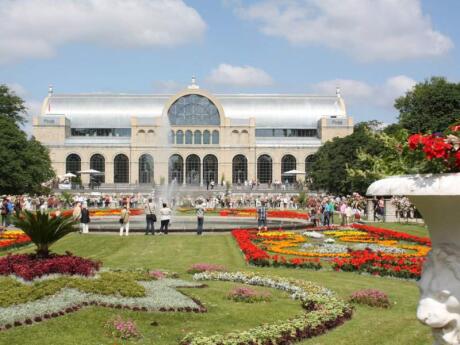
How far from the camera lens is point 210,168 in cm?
8750

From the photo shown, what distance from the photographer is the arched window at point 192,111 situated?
8588 cm

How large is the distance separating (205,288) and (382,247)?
32.0 ft

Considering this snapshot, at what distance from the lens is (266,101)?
310 feet

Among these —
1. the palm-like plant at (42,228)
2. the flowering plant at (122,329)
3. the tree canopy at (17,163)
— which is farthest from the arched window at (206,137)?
the flowering plant at (122,329)

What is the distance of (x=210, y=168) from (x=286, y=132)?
12.7 meters

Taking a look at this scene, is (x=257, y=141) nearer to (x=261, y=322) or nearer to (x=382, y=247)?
(x=382, y=247)

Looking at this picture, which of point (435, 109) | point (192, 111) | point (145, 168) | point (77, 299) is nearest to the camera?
point (77, 299)

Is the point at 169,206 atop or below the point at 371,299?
atop

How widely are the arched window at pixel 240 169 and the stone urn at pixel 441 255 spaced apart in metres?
82.7

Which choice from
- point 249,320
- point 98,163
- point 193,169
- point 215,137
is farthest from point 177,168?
point 249,320

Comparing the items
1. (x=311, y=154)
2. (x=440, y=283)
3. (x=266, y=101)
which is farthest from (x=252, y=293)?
(x=266, y=101)

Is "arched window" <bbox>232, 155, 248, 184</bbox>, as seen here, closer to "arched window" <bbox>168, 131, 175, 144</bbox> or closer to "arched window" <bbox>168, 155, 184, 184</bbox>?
"arched window" <bbox>168, 155, 184, 184</bbox>

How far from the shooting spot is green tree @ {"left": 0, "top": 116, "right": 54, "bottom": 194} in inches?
1929

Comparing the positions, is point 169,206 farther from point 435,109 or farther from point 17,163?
Result: point 435,109
